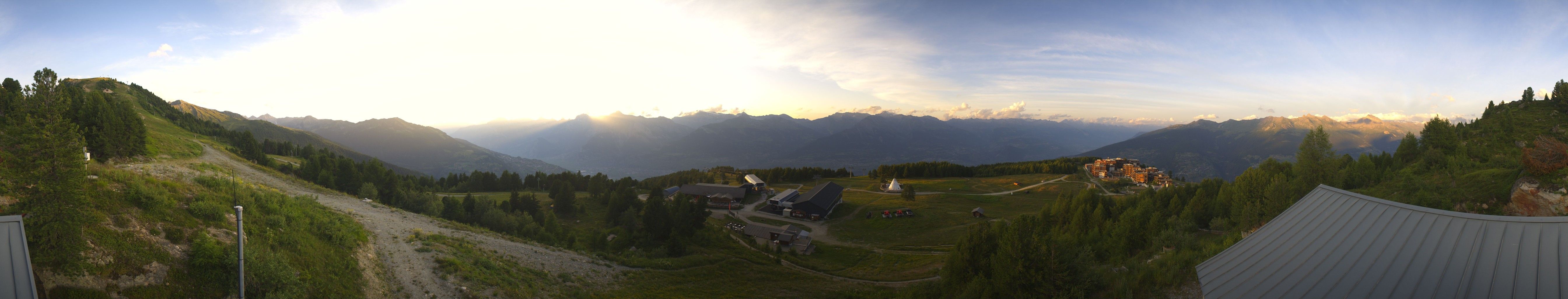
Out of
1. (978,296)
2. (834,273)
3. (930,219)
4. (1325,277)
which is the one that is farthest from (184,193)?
(930,219)

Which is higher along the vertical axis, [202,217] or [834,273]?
[202,217]

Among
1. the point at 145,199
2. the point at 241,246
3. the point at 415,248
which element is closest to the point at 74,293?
the point at 241,246

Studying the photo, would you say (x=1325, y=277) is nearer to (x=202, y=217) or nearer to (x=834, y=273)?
(x=834, y=273)

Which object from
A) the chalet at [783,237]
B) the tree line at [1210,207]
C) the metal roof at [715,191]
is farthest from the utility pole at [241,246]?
the metal roof at [715,191]

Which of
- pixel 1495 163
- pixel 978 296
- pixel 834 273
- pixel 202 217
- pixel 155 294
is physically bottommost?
pixel 834 273

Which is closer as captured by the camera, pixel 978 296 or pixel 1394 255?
pixel 1394 255

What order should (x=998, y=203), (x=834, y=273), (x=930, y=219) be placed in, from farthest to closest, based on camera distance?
(x=998, y=203), (x=930, y=219), (x=834, y=273)

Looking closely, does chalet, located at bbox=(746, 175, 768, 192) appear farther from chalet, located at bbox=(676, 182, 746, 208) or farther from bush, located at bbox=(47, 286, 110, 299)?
bush, located at bbox=(47, 286, 110, 299)
